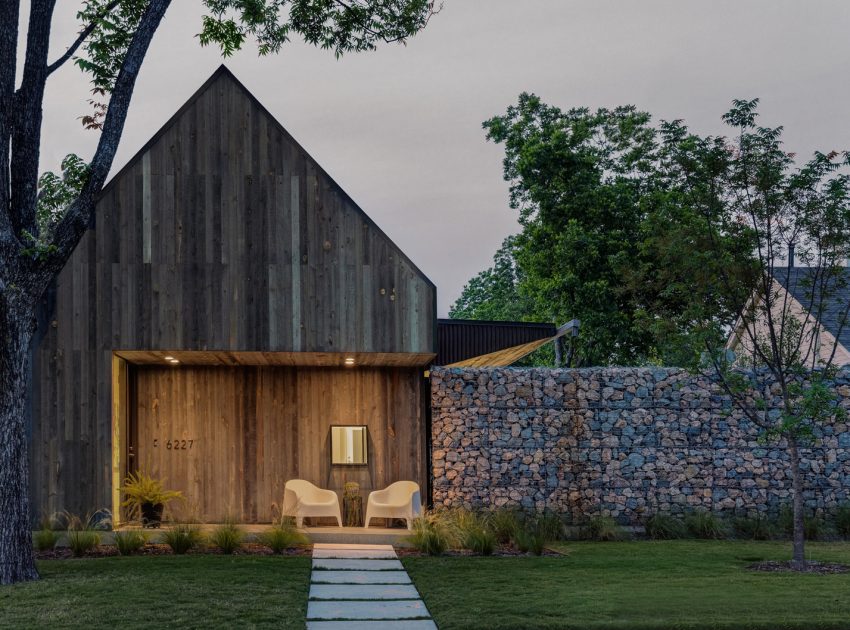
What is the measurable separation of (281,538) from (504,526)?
3256mm

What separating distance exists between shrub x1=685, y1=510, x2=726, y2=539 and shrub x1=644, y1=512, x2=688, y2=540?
12 centimetres

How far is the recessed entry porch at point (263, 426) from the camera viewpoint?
593 inches

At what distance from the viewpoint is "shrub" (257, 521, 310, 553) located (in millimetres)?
11875

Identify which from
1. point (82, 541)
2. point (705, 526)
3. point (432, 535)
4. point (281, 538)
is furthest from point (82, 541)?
point (705, 526)

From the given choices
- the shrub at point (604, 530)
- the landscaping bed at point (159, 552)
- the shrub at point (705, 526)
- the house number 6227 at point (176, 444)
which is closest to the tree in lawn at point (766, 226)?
the shrub at point (705, 526)

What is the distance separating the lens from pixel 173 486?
15.0 m

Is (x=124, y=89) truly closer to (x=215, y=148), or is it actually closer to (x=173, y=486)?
(x=215, y=148)

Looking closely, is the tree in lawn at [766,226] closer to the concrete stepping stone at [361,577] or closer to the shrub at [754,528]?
the shrub at [754,528]

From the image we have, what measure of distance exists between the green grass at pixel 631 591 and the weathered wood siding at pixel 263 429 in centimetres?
381

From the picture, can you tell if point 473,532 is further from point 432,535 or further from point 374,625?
point 374,625

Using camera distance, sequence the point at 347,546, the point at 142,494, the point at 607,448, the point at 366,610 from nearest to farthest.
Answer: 1. the point at 366,610
2. the point at 347,546
3. the point at 142,494
4. the point at 607,448

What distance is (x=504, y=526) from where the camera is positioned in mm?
13367

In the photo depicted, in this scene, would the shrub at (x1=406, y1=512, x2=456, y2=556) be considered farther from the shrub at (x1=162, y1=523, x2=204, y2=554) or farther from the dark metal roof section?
the dark metal roof section

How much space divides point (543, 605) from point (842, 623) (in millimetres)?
2482
